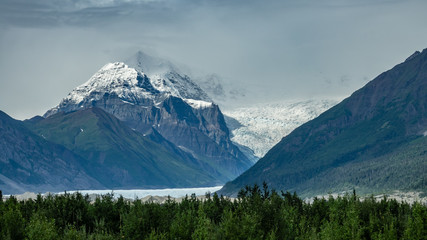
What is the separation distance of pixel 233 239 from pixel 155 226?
1147 inches

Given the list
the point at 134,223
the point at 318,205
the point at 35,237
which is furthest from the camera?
the point at 318,205

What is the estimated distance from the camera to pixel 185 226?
126125mm

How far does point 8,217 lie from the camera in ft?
367

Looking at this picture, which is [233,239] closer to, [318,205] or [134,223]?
[134,223]

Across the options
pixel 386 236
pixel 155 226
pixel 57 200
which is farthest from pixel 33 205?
pixel 386 236

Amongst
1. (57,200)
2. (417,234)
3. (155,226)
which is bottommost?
(417,234)

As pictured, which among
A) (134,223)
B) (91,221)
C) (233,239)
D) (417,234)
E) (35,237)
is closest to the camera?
(35,237)

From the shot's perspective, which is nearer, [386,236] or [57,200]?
[386,236]

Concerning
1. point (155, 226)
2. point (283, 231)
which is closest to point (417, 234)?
point (283, 231)

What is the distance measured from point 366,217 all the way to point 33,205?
87.7m

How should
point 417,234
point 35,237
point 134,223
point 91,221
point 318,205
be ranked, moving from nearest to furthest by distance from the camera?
point 35,237 → point 417,234 → point 134,223 → point 91,221 → point 318,205

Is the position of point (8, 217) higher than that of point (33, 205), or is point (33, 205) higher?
point (33, 205)

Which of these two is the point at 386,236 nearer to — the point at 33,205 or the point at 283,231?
the point at 283,231

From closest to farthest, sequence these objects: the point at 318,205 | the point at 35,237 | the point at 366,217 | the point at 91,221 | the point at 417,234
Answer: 1. the point at 35,237
2. the point at 417,234
3. the point at 91,221
4. the point at 366,217
5. the point at 318,205
